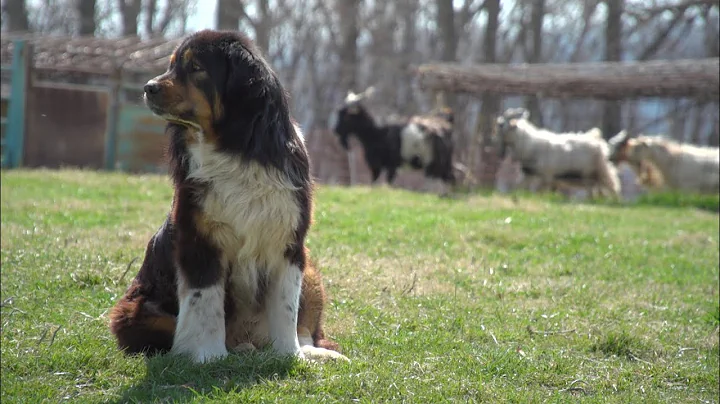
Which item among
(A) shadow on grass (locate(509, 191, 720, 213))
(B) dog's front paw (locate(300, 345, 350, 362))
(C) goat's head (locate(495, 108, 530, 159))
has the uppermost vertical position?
(C) goat's head (locate(495, 108, 530, 159))

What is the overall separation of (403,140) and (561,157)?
Answer: 3495mm

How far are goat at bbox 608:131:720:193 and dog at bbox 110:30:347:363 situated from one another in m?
13.7

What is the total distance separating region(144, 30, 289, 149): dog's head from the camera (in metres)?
4.54

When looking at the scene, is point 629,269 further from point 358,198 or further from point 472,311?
point 358,198

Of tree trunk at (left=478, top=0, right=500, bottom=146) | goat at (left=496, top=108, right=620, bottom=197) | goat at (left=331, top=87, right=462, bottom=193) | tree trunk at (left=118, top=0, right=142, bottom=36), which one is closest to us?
goat at (left=331, top=87, right=462, bottom=193)

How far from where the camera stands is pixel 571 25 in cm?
3934

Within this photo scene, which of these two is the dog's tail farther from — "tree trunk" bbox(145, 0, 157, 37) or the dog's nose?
"tree trunk" bbox(145, 0, 157, 37)

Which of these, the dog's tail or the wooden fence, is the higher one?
the wooden fence

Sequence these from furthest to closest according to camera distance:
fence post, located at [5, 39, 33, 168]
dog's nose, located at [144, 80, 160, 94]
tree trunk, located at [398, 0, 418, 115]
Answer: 1. tree trunk, located at [398, 0, 418, 115]
2. fence post, located at [5, 39, 33, 168]
3. dog's nose, located at [144, 80, 160, 94]

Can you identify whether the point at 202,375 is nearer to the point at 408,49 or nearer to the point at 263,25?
the point at 263,25

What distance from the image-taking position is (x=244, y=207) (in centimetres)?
456

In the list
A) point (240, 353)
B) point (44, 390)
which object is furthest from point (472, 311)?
point (44, 390)

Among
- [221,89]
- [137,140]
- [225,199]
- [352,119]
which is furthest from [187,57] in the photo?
[352,119]

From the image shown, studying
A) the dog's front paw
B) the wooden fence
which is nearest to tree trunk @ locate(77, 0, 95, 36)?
the wooden fence
